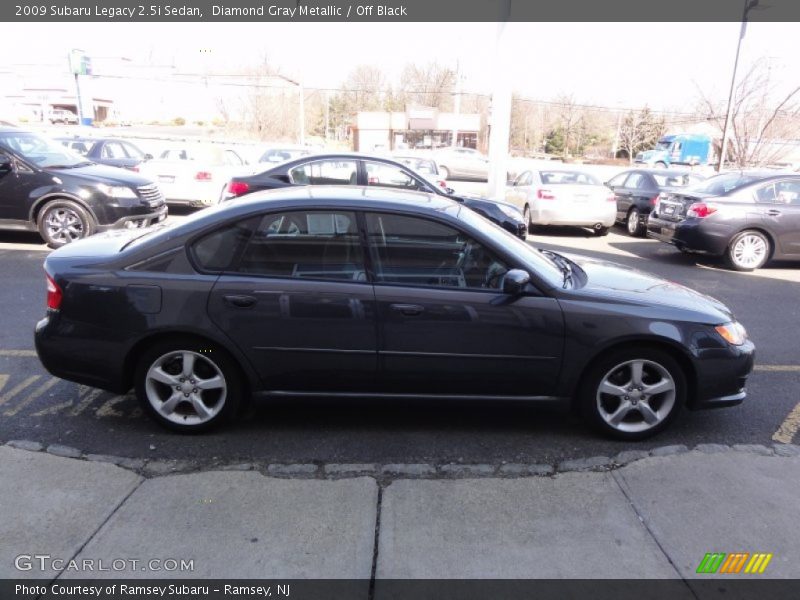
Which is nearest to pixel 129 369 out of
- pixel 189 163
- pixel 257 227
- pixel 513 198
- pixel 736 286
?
pixel 257 227

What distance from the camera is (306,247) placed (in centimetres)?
370

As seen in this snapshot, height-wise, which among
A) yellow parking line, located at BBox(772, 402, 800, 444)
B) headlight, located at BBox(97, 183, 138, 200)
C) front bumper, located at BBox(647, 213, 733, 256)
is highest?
headlight, located at BBox(97, 183, 138, 200)

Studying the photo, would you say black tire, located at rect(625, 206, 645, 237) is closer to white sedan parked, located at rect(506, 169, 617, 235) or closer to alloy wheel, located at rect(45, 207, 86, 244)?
white sedan parked, located at rect(506, 169, 617, 235)

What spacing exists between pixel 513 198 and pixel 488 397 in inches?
433

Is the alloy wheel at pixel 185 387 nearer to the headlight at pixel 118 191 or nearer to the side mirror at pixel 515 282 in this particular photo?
the side mirror at pixel 515 282

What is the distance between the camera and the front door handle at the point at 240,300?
3561 millimetres

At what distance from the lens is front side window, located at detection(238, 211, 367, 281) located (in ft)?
12.0

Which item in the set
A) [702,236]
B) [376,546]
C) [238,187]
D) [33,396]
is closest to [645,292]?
[376,546]

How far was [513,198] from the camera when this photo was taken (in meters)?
14.1

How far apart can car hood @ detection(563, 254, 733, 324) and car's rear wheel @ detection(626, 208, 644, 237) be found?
912 cm

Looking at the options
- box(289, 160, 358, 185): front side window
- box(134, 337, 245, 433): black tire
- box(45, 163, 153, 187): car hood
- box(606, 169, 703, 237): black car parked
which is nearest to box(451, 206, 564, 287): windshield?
box(134, 337, 245, 433): black tire

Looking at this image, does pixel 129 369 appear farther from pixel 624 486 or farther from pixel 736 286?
pixel 736 286

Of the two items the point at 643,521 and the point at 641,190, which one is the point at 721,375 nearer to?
the point at 643,521
